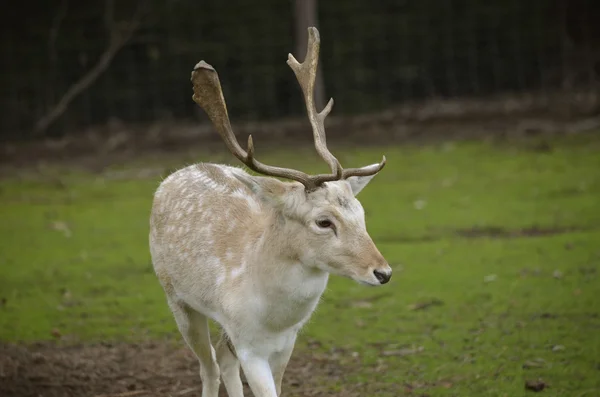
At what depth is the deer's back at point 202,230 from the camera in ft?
19.0

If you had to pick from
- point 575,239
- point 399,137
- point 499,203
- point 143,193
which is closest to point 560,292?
point 575,239

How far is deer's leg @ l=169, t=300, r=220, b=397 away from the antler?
125cm

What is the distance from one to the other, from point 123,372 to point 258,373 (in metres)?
2.04

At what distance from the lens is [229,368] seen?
6.10m

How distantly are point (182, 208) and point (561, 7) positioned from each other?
504 inches

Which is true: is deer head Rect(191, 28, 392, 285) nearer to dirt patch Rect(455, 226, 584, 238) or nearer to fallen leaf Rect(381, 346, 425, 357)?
fallen leaf Rect(381, 346, 425, 357)

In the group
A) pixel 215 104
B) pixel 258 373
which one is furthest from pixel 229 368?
pixel 215 104

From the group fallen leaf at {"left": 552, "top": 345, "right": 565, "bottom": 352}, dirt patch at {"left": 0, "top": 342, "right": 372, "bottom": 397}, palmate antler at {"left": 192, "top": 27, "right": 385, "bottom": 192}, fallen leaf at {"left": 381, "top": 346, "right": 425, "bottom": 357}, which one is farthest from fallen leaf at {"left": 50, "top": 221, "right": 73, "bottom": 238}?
palmate antler at {"left": 192, "top": 27, "right": 385, "bottom": 192}

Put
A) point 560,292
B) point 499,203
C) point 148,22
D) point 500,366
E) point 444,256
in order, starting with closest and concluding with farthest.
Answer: point 500,366 → point 560,292 → point 444,256 → point 499,203 → point 148,22

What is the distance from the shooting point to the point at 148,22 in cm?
1750

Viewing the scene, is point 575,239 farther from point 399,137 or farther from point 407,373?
point 399,137

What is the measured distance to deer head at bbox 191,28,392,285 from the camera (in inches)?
202

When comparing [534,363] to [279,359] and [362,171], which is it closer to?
[279,359]

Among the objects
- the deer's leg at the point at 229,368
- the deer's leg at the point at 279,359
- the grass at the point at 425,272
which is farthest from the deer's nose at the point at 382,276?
the grass at the point at 425,272
